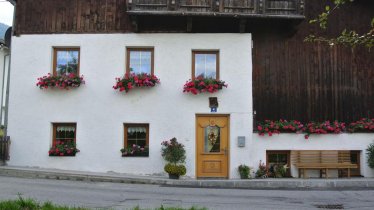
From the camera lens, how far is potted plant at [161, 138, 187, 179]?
1311cm

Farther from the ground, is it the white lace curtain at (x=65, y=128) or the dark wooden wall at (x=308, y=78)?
the dark wooden wall at (x=308, y=78)

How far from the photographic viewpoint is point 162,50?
46.3 feet

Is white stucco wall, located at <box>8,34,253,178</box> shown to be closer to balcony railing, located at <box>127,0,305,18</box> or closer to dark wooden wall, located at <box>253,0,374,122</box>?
dark wooden wall, located at <box>253,0,374,122</box>

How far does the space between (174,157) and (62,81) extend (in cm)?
467

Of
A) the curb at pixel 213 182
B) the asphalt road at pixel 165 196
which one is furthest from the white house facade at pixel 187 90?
the asphalt road at pixel 165 196

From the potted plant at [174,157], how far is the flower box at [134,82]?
6.86 ft

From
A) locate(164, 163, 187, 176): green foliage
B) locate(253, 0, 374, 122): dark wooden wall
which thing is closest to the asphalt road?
locate(164, 163, 187, 176): green foliage

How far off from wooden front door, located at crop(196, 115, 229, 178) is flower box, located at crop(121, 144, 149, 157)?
179 cm

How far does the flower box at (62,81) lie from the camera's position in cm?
1380

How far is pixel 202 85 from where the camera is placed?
13602 mm

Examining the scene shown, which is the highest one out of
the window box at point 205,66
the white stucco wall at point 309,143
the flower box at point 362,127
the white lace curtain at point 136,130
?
the window box at point 205,66

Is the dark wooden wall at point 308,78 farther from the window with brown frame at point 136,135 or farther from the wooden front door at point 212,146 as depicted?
the window with brown frame at point 136,135

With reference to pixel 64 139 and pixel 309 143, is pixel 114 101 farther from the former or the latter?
pixel 309 143

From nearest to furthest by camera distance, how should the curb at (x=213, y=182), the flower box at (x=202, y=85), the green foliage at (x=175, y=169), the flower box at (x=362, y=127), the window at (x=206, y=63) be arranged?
the curb at (x=213, y=182) < the green foliage at (x=175, y=169) < the flower box at (x=202, y=85) < the flower box at (x=362, y=127) < the window at (x=206, y=63)
